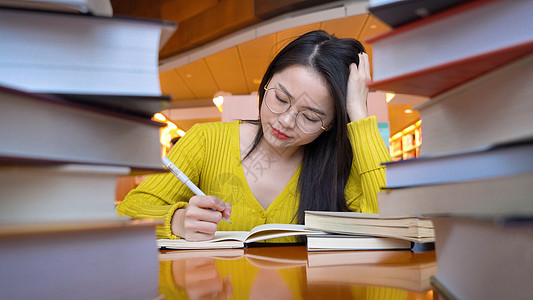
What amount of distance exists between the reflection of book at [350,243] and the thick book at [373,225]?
0.06ft

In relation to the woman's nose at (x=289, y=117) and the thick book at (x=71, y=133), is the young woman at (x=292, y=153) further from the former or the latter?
the thick book at (x=71, y=133)

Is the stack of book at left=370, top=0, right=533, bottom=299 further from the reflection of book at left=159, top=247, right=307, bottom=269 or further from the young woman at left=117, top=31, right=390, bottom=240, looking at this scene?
the young woman at left=117, top=31, right=390, bottom=240

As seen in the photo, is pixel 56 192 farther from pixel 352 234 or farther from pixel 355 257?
pixel 352 234

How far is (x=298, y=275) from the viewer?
17.4 inches

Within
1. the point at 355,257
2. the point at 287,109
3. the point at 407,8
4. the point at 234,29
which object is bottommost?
the point at 355,257

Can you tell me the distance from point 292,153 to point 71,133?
3.80 feet

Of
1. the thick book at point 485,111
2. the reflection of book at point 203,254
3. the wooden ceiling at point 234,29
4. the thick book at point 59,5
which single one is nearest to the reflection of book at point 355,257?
the reflection of book at point 203,254

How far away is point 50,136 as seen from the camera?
0.86 feet

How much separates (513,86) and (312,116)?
0.87m

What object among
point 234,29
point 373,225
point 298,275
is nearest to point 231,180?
point 373,225

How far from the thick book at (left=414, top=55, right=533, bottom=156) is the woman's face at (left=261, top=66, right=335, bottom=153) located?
75cm

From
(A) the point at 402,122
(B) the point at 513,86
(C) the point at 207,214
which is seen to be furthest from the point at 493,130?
(A) the point at 402,122

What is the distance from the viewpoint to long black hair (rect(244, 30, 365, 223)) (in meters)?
1.14

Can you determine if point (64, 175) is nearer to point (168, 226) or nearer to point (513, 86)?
point (513, 86)
